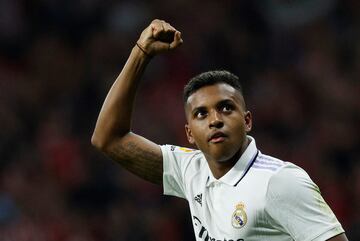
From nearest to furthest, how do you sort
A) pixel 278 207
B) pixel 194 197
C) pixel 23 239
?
pixel 278 207 < pixel 194 197 < pixel 23 239

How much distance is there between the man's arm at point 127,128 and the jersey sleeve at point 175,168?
0.12 feet

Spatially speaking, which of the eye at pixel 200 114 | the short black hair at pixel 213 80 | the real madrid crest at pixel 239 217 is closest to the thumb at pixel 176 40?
the short black hair at pixel 213 80

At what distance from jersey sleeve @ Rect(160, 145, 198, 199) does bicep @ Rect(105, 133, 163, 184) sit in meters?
0.03

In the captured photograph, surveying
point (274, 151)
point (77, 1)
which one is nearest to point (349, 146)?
point (274, 151)

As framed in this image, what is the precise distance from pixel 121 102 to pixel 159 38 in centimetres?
41

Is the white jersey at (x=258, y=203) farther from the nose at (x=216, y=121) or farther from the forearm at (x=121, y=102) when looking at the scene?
the forearm at (x=121, y=102)

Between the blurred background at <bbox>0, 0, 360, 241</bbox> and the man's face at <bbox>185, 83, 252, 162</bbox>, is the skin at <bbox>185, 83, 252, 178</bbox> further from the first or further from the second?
the blurred background at <bbox>0, 0, 360, 241</bbox>

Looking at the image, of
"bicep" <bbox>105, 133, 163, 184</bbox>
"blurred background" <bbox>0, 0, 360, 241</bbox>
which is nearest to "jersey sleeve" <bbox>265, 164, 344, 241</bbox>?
"bicep" <bbox>105, 133, 163, 184</bbox>

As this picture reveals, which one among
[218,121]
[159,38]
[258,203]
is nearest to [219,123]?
[218,121]

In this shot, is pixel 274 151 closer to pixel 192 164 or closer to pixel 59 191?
pixel 59 191

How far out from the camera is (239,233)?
3484 millimetres

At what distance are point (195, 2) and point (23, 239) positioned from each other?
366 cm

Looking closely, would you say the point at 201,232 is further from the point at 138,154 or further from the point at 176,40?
the point at 176,40

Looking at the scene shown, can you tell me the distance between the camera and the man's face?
11.7 feet
